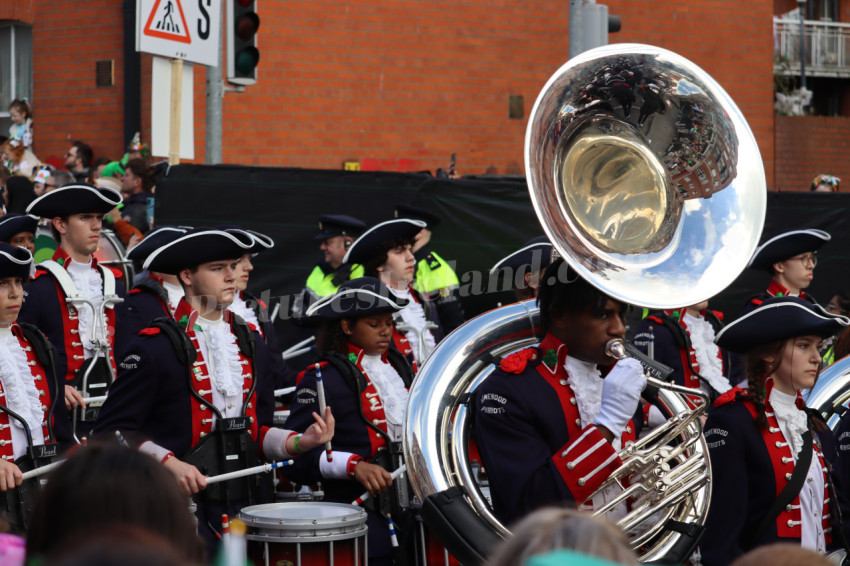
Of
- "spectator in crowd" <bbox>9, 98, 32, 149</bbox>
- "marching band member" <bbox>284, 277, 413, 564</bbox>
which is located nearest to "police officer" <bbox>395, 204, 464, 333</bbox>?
"marching band member" <bbox>284, 277, 413, 564</bbox>

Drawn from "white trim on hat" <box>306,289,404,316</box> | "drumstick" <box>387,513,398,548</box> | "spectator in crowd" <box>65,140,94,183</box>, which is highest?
"spectator in crowd" <box>65,140,94,183</box>

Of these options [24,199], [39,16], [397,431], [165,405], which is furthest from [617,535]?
[39,16]

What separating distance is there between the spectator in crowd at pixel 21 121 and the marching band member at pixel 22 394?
29.2 ft

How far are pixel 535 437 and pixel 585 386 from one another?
26 centimetres

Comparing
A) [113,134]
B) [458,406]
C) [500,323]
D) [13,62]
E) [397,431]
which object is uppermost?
[13,62]

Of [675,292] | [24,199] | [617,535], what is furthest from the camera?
[24,199]

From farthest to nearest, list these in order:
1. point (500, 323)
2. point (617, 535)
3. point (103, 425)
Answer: point (103, 425) < point (500, 323) < point (617, 535)

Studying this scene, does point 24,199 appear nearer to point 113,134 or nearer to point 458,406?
point 113,134

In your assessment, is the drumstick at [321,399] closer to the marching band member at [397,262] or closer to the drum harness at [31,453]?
the drum harness at [31,453]

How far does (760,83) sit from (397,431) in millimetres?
13766

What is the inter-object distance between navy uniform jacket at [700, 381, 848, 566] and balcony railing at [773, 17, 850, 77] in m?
28.2

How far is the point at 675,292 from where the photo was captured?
388 centimetres

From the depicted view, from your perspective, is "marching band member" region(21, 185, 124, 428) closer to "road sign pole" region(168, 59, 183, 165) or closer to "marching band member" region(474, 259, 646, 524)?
"road sign pole" region(168, 59, 183, 165)

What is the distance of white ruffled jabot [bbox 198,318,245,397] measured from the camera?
4844 millimetres
